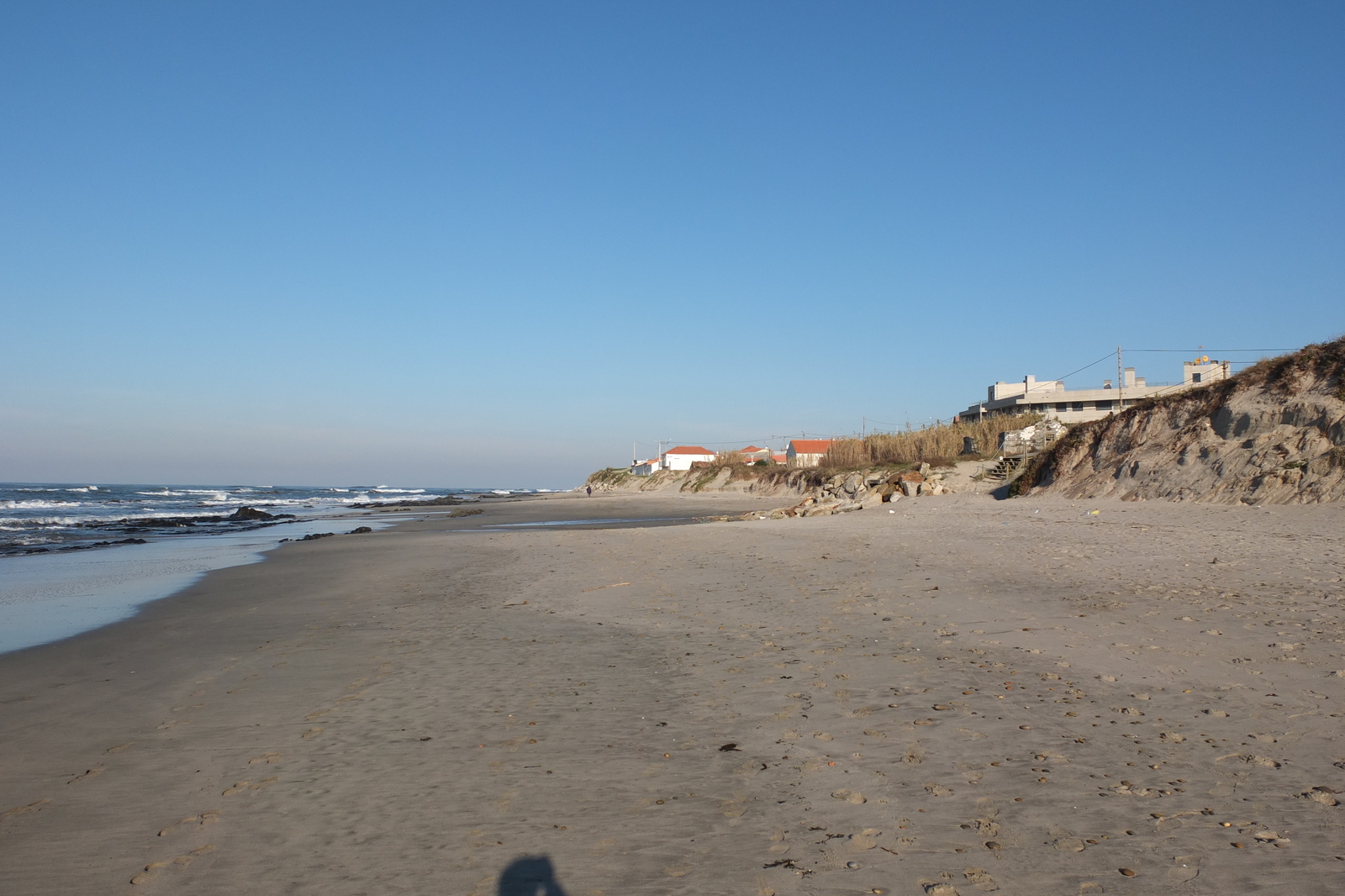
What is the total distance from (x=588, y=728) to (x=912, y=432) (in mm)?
36711

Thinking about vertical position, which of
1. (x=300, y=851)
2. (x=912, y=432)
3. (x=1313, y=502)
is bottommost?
(x=300, y=851)

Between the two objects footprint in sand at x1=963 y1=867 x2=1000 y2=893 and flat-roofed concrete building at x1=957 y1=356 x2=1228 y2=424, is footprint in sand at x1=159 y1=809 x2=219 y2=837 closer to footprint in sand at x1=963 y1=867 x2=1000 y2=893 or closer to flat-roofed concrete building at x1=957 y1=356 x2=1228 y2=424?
footprint in sand at x1=963 y1=867 x2=1000 y2=893

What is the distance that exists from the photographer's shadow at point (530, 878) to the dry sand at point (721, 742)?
0.7 inches

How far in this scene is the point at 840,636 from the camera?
297 inches

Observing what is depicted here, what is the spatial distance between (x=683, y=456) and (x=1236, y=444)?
90.5 metres

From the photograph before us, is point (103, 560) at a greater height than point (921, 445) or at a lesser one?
lesser

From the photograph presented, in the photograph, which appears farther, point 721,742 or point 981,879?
point 721,742

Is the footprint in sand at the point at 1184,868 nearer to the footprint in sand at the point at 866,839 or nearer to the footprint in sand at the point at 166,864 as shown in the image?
the footprint in sand at the point at 866,839

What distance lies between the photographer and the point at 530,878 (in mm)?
3439

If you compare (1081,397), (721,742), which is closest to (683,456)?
(1081,397)

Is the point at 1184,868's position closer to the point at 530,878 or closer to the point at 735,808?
the point at 735,808

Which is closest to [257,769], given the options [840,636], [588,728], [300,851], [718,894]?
[300,851]

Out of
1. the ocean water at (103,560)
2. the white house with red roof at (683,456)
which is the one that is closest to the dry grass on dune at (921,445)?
the ocean water at (103,560)

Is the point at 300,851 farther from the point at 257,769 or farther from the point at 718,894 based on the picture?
the point at 718,894
